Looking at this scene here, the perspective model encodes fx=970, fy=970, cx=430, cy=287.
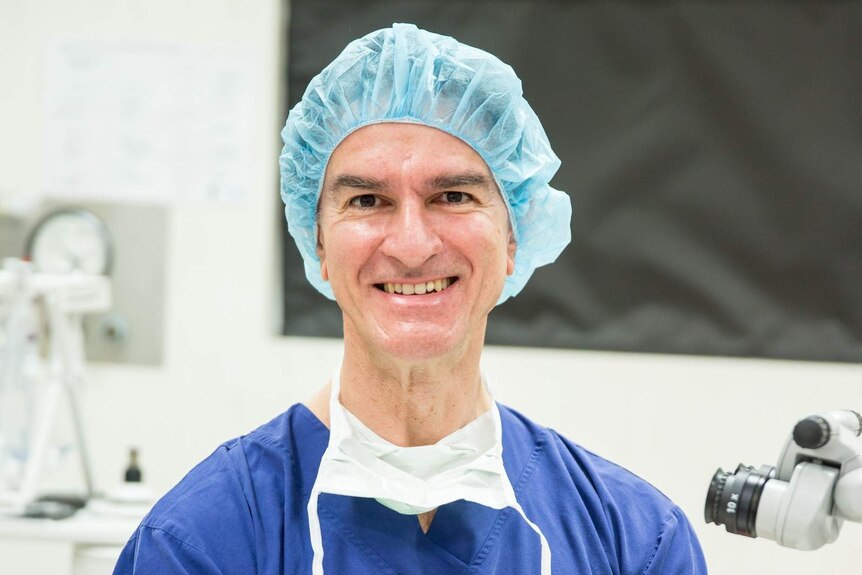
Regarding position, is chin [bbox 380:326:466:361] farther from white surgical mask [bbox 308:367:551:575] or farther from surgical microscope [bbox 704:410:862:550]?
surgical microscope [bbox 704:410:862:550]

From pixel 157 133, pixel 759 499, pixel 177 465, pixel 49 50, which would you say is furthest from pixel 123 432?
pixel 759 499

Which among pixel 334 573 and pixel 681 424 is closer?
pixel 334 573

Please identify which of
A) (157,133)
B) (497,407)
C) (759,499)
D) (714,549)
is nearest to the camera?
(759,499)

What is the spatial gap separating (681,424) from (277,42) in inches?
50.8

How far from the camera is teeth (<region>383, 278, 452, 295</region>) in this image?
4.02ft

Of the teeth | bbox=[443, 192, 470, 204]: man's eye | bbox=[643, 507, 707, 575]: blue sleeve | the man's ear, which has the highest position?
bbox=[443, 192, 470, 204]: man's eye

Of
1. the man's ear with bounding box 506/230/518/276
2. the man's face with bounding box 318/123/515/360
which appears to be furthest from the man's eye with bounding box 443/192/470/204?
the man's ear with bounding box 506/230/518/276

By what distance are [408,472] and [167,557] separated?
0.32 meters

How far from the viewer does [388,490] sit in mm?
1233

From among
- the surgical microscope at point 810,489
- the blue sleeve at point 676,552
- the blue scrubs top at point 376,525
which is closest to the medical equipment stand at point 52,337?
the blue scrubs top at point 376,525

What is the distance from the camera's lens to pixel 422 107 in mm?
1230

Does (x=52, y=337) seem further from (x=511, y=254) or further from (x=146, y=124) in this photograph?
(x=511, y=254)

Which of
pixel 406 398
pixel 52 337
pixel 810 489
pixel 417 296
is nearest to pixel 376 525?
pixel 406 398

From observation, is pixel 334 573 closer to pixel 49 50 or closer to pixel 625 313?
pixel 625 313
